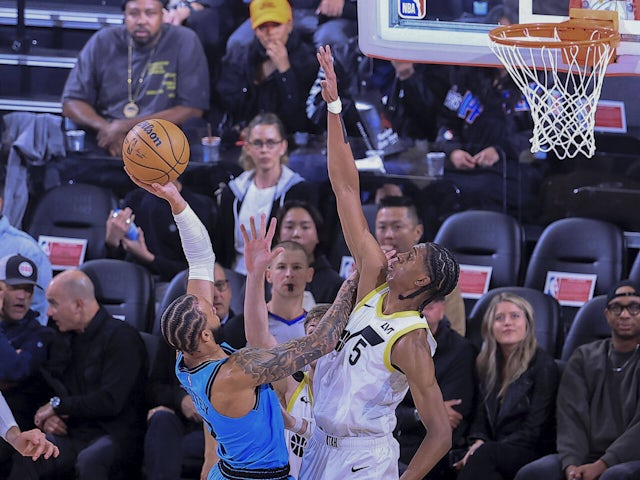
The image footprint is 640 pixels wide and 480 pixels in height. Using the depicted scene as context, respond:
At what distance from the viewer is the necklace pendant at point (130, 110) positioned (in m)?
8.80

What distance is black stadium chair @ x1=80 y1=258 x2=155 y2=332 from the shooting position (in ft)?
25.8

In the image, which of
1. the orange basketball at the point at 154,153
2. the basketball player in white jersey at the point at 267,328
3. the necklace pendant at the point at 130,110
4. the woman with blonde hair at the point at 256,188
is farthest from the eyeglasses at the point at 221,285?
the necklace pendant at the point at 130,110

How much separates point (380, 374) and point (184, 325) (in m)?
0.86

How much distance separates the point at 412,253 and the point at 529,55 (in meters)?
1.86

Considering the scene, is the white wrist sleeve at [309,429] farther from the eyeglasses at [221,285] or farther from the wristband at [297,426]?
the eyeglasses at [221,285]

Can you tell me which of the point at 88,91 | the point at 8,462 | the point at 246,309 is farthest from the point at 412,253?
the point at 88,91

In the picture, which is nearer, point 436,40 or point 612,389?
point 436,40

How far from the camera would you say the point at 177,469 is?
6746mm

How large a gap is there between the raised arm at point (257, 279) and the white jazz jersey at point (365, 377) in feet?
1.26

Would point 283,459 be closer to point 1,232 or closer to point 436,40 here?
point 436,40

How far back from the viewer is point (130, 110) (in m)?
8.81

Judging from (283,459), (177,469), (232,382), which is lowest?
(177,469)

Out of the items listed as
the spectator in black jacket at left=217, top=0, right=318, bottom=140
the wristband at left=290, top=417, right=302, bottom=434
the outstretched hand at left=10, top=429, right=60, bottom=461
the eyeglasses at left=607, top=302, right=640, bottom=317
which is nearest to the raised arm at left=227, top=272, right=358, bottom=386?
the wristband at left=290, top=417, right=302, bottom=434

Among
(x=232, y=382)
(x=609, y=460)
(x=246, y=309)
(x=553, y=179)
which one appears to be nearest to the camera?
(x=232, y=382)
